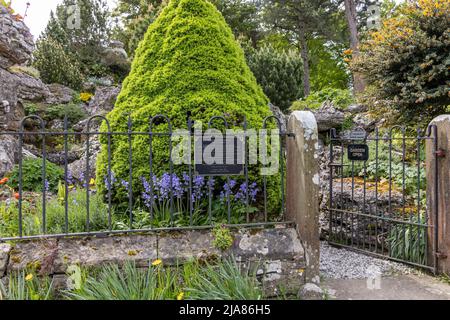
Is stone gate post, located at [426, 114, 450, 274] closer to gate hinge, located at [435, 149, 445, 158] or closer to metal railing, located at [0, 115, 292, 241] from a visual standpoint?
gate hinge, located at [435, 149, 445, 158]

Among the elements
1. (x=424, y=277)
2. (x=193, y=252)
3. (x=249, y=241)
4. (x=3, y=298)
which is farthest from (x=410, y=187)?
(x=3, y=298)

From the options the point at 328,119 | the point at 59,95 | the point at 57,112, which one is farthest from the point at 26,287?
the point at 59,95

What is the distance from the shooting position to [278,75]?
44.1 ft

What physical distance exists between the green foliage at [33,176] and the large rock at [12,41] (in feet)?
8.71

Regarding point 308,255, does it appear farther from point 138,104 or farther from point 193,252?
point 138,104

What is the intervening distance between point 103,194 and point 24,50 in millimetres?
5692

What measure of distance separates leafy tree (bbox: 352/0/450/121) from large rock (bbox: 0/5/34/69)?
278 inches

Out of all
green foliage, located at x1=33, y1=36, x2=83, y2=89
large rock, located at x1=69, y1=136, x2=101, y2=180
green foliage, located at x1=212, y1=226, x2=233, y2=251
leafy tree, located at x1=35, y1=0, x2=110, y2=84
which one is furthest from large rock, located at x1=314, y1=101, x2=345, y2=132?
leafy tree, located at x1=35, y1=0, x2=110, y2=84

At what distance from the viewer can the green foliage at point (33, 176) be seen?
6.07 m

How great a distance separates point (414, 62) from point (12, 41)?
26.1ft

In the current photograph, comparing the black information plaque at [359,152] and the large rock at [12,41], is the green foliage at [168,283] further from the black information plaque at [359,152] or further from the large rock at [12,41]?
the large rock at [12,41]

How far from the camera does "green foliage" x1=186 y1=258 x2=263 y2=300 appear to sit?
278 cm

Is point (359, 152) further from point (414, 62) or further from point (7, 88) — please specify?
point (7, 88)

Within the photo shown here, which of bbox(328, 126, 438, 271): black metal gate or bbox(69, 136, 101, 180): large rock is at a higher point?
bbox(69, 136, 101, 180): large rock
